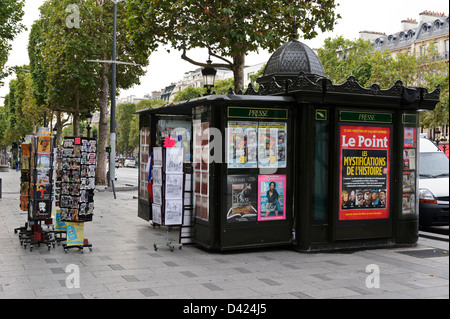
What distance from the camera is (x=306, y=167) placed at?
937cm

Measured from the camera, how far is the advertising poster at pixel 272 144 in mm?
9391

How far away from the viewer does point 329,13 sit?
726 inches

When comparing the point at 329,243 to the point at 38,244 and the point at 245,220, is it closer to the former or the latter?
the point at 245,220

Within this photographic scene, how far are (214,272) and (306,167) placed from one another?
2.74 m

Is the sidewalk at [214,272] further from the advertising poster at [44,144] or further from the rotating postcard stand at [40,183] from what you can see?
the advertising poster at [44,144]

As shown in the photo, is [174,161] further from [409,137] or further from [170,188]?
[409,137]

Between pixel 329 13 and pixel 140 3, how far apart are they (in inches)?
260

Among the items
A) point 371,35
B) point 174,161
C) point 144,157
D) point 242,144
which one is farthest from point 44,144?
point 371,35

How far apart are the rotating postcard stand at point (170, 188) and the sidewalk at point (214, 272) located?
58 centimetres

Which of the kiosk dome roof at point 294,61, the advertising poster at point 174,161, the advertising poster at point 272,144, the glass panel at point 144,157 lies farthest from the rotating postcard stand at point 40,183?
the kiosk dome roof at point 294,61

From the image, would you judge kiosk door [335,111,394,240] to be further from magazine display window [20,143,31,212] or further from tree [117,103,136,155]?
tree [117,103,136,155]

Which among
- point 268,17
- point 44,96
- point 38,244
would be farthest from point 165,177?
point 44,96

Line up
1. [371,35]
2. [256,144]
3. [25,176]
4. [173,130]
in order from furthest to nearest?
[371,35]
[173,130]
[25,176]
[256,144]

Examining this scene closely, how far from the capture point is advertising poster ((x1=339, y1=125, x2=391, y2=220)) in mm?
9641
